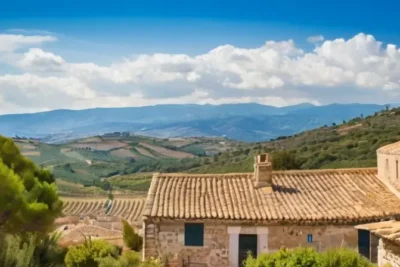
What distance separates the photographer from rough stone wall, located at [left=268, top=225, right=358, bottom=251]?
19.7m

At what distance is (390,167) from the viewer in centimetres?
2159

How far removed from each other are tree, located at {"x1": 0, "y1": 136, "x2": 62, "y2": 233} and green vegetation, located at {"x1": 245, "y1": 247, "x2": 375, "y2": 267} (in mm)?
6863

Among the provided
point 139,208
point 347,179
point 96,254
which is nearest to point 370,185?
point 347,179

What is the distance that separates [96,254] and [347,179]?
950 cm

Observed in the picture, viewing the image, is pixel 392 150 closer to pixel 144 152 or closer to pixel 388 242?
pixel 388 242

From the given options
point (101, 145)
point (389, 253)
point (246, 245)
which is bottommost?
point (246, 245)

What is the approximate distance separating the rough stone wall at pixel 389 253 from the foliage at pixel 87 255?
8.10 m

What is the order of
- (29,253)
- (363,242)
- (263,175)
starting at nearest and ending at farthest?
(29,253) → (363,242) → (263,175)

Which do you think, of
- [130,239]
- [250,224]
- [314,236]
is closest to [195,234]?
[250,224]

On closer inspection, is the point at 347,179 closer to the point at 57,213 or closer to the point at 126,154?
the point at 57,213

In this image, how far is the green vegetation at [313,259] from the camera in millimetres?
12891

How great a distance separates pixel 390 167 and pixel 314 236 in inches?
158

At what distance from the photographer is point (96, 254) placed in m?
18.2

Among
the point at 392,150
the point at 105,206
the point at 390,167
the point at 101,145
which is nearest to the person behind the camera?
the point at 392,150
